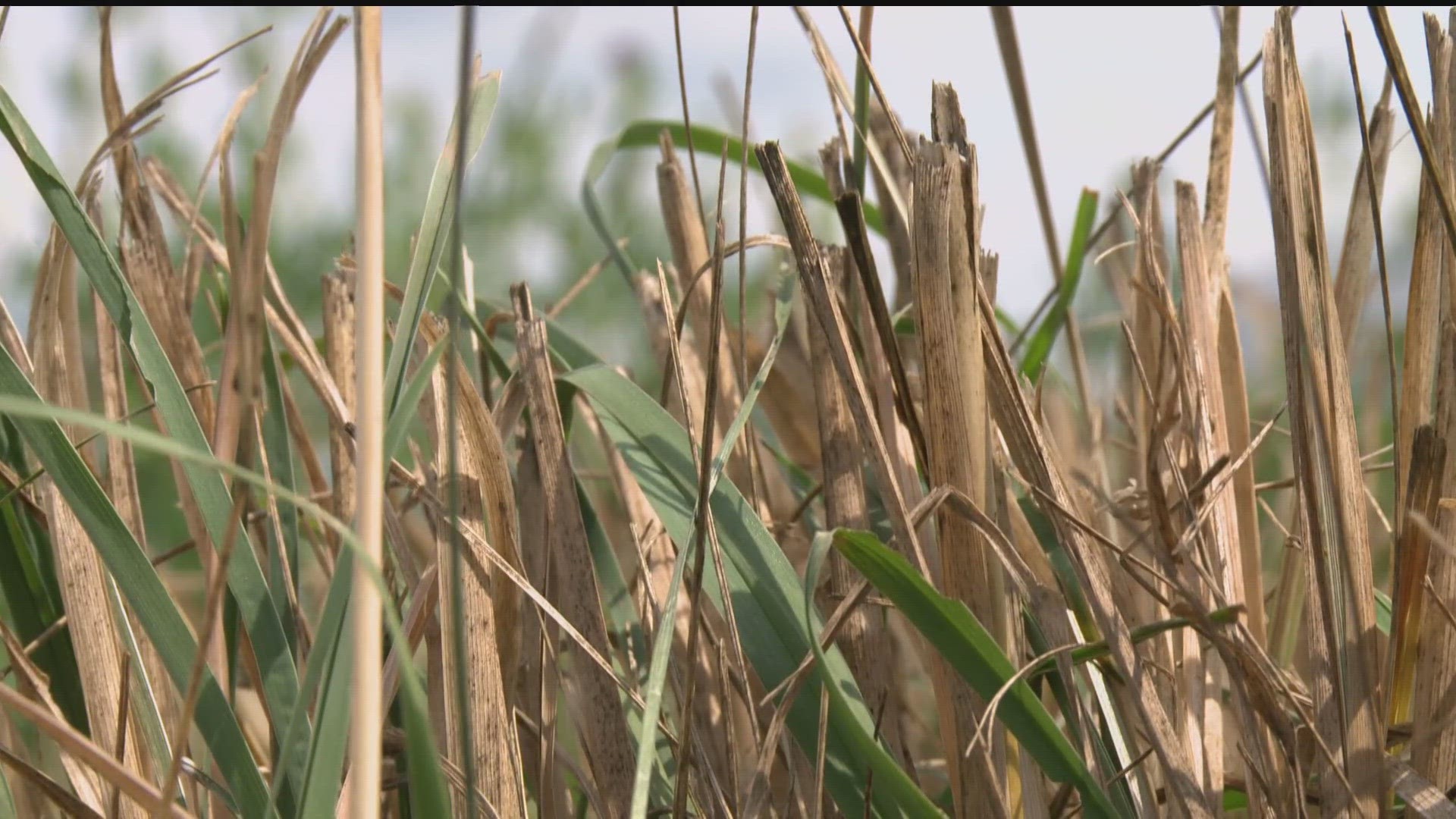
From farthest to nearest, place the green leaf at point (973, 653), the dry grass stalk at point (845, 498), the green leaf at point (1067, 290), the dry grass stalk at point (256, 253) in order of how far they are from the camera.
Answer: the green leaf at point (1067, 290)
the dry grass stalk at point (845, 498)
the green leaf at point (973, 653)
the dry grass stalk at point (256, 253)

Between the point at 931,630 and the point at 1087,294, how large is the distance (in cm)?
212

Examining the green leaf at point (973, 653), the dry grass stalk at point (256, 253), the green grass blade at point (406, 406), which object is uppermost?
the dry grass stalk at point (256, 253)

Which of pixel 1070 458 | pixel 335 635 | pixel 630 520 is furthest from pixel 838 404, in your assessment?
pixel 1070 458

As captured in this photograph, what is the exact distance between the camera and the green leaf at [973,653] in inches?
12.6

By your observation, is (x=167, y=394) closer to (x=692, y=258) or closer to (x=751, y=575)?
(x=751, y=575)

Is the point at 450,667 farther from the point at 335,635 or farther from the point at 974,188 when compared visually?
the point at 974,188

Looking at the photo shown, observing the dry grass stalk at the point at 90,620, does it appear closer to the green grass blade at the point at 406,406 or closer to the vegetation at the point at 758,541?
the vegetation at the point at 758,541

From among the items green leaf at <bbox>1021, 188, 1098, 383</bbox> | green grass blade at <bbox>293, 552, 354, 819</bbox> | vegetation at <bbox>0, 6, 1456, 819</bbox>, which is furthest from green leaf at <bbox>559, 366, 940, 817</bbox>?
green leaf at <bbox>1021, 188, 1098, 383</bbox>

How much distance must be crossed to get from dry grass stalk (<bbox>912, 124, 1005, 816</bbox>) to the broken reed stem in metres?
0.16

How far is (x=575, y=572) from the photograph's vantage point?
43 cm

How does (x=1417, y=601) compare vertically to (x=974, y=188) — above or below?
below

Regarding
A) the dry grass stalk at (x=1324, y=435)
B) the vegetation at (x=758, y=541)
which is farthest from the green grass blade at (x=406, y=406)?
the dry grass stalk at (x=1324, y=435)

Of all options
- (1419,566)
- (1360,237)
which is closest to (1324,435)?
(1419,566)

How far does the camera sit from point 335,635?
30cm
